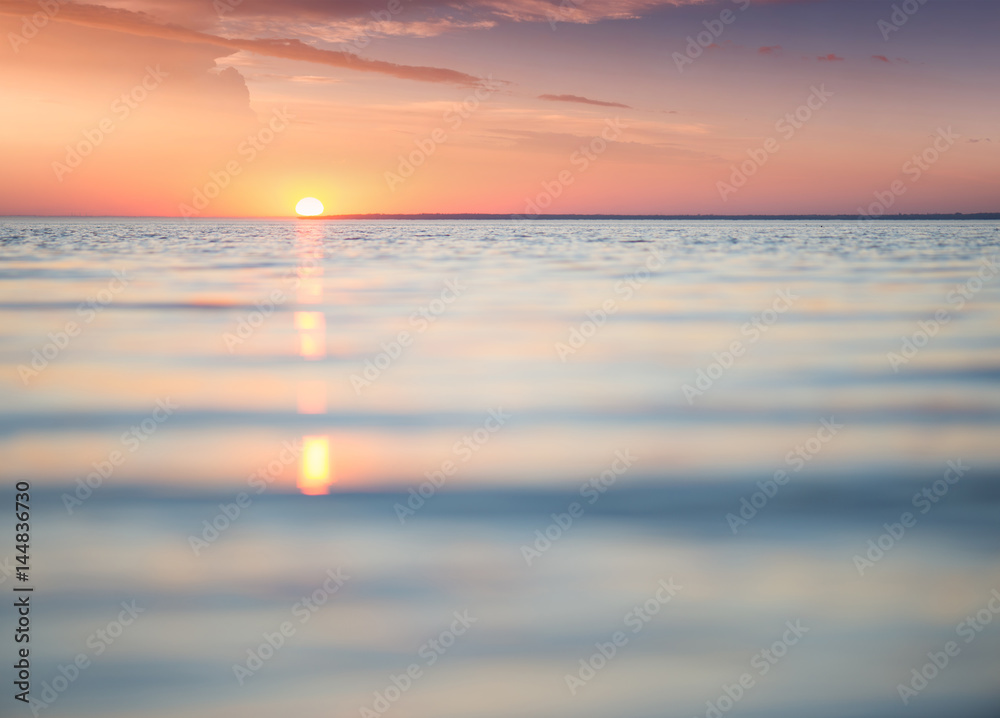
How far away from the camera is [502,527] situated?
22.3 ft

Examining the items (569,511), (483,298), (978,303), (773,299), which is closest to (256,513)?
(569,511)

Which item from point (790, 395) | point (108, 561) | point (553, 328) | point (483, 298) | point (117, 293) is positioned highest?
point (108, 561)

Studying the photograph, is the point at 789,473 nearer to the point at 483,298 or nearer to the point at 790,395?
the point at 790,395

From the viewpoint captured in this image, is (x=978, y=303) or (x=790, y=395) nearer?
(x=790, y=395)

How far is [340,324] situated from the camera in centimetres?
1841

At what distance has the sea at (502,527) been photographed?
463 centimetres

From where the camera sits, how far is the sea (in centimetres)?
463

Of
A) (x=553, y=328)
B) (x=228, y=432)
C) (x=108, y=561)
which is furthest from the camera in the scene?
(x=553, y=328)

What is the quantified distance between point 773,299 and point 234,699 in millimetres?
20023

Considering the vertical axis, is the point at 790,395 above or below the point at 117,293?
above

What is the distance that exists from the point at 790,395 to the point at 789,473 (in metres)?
3.54

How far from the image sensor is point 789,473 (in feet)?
26.7

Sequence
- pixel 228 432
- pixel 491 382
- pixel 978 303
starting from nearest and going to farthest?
1. pixel 228 432
2. pixel 491 382
3. pixel 978 303

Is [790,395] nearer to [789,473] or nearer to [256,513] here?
[789,473]
